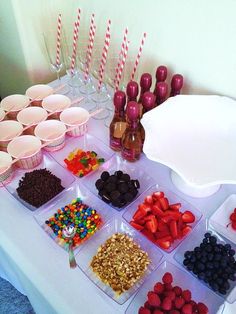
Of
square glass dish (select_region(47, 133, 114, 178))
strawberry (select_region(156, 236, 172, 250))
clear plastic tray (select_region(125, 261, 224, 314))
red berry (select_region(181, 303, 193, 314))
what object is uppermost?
square glass dish (select_region(47, 133, 114, 178))

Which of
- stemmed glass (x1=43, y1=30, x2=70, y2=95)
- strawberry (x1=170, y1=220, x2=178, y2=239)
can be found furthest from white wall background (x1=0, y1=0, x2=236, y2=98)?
strawberry (x1=170, y1=220, x2=178, y2=239)

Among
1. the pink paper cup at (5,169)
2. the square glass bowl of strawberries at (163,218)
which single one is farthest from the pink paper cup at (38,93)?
the square glass bowl of strawberries at (163,218)

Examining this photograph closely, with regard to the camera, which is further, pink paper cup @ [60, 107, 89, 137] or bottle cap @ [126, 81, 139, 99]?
pink paper cup @ [60, 107, 89, 137]

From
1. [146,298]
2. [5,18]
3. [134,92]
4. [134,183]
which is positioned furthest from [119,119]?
[5,18]

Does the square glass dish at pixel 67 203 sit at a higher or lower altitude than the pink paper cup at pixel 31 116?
lower

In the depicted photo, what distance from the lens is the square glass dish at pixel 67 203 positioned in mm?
789

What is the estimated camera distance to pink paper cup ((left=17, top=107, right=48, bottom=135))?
1.01 m

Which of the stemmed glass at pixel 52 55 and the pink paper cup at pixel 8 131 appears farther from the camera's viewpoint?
the stemmed glass at pixel 52 55

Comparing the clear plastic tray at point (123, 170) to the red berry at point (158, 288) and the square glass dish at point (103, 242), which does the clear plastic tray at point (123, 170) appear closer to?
the square glass dish at point (103, 242)

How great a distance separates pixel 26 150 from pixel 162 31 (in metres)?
0.51

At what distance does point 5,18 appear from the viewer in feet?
3.92

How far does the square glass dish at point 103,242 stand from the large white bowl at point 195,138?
180 millimetres

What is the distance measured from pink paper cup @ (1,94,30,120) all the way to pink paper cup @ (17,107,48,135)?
Answer: 0.02 metres

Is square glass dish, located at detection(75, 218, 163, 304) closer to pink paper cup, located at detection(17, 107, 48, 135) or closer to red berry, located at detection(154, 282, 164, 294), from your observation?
red berry, located at detection(154, 282, 164, 294)
